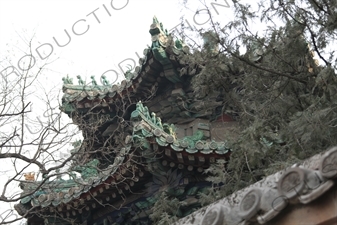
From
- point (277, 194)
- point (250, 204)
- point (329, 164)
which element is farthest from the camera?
point (250, 204)

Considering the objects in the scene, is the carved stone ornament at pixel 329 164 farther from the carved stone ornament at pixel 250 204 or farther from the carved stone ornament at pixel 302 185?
the carved stone ornament at pixel 250 204

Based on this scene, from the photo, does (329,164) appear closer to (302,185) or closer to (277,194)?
(302,185)

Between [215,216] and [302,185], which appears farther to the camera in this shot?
[215,216]

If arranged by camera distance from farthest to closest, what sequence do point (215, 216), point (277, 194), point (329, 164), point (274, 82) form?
point (274, 82) → point (215, 216) → point (277, 194) → point (329, 164)

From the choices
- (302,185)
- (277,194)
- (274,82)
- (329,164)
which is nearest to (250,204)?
(277,194)

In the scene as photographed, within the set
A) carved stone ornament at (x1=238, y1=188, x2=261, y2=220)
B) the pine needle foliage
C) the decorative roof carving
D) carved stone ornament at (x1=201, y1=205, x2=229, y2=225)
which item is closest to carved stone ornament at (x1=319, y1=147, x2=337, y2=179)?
the decorative roof carving

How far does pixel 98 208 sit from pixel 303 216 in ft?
20.5

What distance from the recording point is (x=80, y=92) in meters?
9.38

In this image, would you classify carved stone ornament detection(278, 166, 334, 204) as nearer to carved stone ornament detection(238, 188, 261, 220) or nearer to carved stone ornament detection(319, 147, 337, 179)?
carved stone ornament detection(319, 147, 337, 179)

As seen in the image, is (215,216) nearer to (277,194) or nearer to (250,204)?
(250,204)

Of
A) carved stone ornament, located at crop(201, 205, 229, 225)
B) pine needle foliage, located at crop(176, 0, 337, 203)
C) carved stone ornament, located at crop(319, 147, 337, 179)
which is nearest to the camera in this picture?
carved stone ornament, located at crop(319, 147, 337, 179)

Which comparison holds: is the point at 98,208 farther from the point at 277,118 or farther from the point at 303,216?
the point at 303,216

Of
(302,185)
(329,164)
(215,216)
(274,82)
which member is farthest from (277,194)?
(274,82)

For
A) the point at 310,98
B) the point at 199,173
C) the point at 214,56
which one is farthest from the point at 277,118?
the point at 199,173
